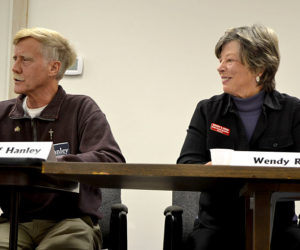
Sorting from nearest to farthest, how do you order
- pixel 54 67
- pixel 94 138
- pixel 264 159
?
1. pixel 264 159
2. pixel 94 138
3. pixel 54 67

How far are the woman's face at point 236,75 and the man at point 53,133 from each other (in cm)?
61

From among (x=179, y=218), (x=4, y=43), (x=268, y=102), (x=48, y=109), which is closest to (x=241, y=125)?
(x=268, y=102)

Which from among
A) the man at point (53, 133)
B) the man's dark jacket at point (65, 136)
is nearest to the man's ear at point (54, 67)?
the man at point (53, 133)

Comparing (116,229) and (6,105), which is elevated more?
(6,105)

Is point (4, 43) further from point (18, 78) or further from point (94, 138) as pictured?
point (94, 138)

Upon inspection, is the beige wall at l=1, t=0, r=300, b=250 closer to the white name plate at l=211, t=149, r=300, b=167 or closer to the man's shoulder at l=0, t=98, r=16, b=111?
the man's shoulder at l=0, t=98, r=16, b=111

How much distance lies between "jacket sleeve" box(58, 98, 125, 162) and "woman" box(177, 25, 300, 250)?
319 millimetres

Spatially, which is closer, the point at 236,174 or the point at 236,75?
the point at 236,174

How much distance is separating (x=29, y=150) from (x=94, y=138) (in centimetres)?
70

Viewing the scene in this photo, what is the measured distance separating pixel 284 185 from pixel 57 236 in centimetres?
100

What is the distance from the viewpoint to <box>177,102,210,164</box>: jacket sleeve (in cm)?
239

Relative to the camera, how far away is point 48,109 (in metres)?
2.51

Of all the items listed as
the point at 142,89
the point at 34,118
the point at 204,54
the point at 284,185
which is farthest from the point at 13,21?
the point at 284,185

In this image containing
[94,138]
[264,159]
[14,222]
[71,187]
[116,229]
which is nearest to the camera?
[264,159]
